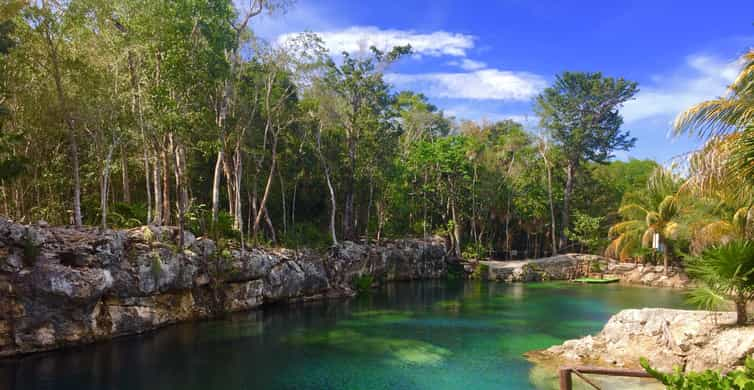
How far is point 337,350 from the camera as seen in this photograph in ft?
44.4

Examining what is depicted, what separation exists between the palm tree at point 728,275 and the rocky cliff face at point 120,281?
13.8m

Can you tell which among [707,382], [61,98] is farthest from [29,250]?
[707,382]

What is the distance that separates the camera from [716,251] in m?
8.54

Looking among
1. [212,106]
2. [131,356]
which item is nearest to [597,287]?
[212,106]

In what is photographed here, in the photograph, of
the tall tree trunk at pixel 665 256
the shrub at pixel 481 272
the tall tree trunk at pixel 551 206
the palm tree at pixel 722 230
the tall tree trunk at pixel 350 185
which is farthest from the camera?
the tall tree trunk at pixel 551 206

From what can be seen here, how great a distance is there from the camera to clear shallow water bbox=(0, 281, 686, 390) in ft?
35.6

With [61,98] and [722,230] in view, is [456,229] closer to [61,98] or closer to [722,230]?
[722,230]

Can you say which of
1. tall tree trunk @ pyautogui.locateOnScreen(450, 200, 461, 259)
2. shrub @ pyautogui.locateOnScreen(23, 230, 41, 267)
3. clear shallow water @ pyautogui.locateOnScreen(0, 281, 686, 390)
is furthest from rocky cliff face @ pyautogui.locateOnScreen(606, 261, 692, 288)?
shrub @ pyautogui.locateOnScreen(23, 230, 41, 267)

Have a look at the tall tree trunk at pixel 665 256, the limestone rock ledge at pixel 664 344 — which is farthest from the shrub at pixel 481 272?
the limestone rock ledge at pixel 664 344

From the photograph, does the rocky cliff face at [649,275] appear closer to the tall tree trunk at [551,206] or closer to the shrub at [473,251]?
the tall tree trunk at [551,206]

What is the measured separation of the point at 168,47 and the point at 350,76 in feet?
40.1

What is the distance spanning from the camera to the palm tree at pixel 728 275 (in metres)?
8.38

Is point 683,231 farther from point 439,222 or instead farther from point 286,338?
point 286,338

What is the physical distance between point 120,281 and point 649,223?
87.6 ft
